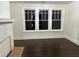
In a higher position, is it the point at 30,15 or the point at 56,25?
the point at 30,15

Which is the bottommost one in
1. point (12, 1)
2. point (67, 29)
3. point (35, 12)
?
point (67, 29)

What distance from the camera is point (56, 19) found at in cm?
543

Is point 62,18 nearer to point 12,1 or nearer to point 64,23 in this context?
point 64,23

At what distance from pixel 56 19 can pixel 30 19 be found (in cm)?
132

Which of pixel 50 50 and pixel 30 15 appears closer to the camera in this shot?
pixel 50 50

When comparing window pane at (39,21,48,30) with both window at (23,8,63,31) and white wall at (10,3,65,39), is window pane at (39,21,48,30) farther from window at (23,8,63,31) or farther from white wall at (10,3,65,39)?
white wall at (10,3,65,39)

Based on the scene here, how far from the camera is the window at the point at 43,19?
5254mm

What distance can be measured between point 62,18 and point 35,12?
4.55ft

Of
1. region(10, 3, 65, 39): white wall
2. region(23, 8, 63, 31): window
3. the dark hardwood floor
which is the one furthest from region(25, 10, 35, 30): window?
the dark hardwood floor

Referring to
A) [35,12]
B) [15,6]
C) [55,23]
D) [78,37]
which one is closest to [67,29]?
[55,23]

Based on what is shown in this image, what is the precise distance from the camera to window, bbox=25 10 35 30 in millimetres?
5258

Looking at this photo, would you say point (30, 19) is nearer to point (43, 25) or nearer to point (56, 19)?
point (43, 25)

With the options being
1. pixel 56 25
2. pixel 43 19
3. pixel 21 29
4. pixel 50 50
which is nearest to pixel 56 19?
pixel 56 25

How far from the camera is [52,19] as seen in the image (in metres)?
5.39
